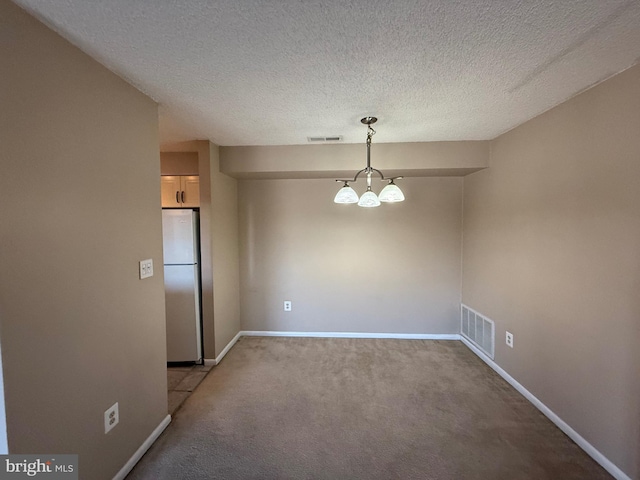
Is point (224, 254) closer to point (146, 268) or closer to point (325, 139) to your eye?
point (146, 268)

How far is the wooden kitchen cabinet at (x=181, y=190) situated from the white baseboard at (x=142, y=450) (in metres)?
2.17

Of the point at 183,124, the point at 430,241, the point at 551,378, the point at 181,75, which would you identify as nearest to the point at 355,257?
the point at 430,241

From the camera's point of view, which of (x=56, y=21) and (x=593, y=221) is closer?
(x=56, y=21)

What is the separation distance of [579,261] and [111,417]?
3.07 m

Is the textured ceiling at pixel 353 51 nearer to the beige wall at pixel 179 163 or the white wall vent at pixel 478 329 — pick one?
the beige wall at pixel 179 163

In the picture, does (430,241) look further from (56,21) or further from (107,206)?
(56,21)

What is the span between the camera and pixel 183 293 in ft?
9.51

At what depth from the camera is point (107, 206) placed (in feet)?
4.92

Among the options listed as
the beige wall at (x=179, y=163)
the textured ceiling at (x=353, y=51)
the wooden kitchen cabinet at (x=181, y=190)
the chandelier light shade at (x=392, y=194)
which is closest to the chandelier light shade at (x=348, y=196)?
the chandelier light shade at (x=392, y=194)

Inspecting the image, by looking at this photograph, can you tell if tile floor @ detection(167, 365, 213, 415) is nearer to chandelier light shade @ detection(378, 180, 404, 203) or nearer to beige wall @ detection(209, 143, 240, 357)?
beige wall @ detection(209, 143, 240, 357)

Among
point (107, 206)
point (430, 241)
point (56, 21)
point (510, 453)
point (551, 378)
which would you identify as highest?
point (56, 21)

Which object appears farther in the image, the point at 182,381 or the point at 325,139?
the point at 325,139

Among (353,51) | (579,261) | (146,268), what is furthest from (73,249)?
(579,261)

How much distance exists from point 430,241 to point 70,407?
3507 mm
